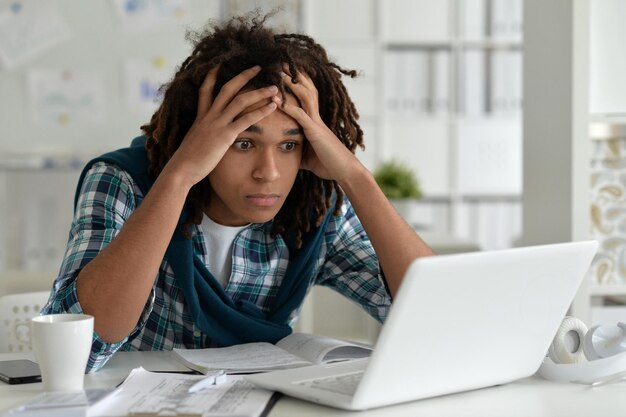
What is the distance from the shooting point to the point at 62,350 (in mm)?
1113

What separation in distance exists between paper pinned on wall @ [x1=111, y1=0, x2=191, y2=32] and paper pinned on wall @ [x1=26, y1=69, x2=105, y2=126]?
0.26 m

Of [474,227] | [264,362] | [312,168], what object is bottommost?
[474,227]

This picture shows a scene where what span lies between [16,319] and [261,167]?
1.95ft

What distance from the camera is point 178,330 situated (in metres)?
1.62

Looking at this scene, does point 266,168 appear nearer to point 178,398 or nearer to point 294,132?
point 294,132

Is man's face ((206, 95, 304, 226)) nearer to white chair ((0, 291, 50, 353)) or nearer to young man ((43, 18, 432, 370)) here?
young man ((43, 18, 432, 370))

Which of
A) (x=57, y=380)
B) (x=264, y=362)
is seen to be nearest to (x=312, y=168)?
(x=264, y=362)

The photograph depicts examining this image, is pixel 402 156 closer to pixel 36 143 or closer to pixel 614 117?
pixel 36 143

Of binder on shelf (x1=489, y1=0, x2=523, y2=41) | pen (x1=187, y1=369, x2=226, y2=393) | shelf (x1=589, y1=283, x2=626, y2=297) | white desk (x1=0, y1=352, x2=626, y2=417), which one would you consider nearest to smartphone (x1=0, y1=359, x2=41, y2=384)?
white desk (x1=0, y1=352, x2=626, y2=417)

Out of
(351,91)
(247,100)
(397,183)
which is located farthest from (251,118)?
(351,91)

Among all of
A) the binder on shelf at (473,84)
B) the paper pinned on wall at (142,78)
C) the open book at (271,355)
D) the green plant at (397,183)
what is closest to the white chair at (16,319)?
the open book at (271,355)

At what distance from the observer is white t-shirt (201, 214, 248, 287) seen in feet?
5.33

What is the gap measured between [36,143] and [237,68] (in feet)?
8.71

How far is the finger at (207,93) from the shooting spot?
1.53 metres
